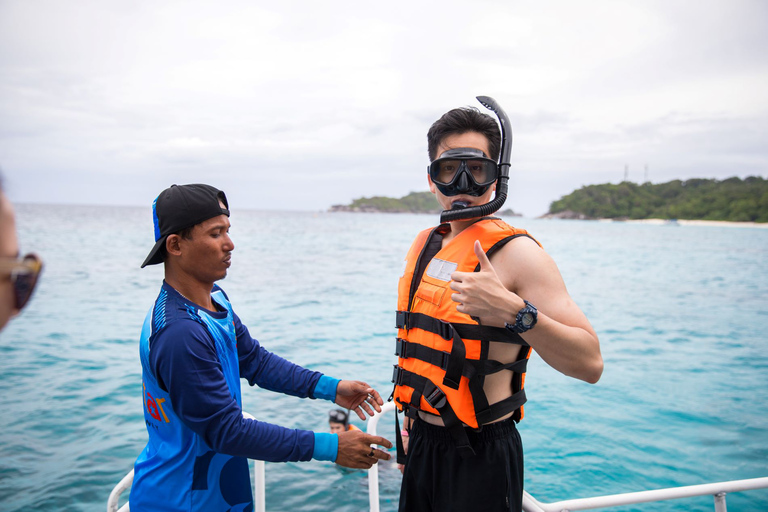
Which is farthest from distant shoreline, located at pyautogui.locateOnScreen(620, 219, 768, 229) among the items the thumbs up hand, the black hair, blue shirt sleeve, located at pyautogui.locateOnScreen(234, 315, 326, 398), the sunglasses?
the sunglasses

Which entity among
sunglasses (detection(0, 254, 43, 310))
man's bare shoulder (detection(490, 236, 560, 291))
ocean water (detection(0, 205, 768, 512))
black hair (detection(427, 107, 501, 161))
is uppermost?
black hair (detection(427, 107, 501, 161))

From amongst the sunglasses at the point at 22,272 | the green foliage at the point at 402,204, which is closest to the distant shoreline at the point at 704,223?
the green foliage at the point at 402,204

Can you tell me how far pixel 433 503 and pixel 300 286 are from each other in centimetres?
2004

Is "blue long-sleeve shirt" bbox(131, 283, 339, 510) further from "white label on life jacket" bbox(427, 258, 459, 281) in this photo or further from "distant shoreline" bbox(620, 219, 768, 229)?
"distant shoreline" bbox(620, 219, 768, 229)

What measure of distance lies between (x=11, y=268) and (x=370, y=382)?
10.3 m

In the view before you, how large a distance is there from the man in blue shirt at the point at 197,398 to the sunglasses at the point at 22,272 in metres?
1.27

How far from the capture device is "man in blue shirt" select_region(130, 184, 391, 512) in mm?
1831

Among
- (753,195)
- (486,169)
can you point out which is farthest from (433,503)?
(753,195)

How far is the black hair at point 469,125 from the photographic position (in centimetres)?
235

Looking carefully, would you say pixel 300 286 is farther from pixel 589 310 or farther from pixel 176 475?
pixel 176 475

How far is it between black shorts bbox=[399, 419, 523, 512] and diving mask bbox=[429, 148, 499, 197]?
1071mm

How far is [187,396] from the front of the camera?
1.81m

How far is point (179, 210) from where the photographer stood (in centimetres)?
201

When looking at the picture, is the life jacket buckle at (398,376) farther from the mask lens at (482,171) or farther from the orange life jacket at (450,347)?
the mask lens at (482,171)
